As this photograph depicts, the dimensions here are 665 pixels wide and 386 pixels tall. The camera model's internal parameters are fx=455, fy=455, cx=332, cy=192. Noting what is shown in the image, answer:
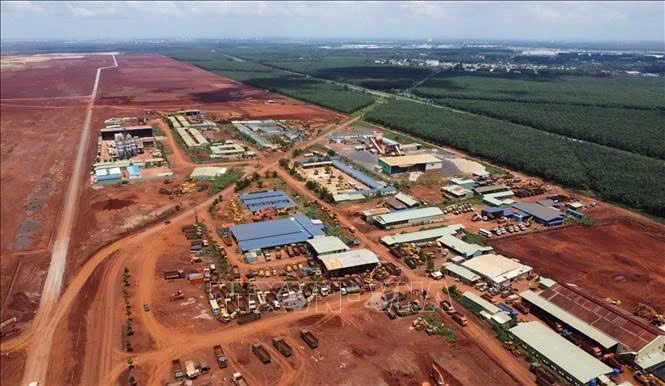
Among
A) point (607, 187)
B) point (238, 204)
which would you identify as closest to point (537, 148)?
point (607, 187)

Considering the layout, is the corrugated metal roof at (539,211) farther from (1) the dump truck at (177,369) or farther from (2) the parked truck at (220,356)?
(1) the dump truck at (177,369)

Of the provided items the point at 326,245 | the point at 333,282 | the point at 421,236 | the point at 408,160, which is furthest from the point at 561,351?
the point at 408,160

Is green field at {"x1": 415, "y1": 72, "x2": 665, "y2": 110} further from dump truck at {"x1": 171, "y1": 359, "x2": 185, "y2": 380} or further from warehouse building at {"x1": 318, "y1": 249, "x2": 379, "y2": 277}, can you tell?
dump truck at {"x1": 171, "y1": 359, "x2": 185, "y2": 380}

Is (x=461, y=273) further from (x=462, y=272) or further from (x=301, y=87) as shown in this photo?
(x=301, y=87)

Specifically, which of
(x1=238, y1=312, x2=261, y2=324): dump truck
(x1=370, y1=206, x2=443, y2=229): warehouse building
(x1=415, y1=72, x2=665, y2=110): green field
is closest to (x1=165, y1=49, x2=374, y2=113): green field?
(x1=415, y1=72, x2=665, y2=110): green field

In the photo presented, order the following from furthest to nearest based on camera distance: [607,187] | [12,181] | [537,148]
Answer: [537,148]
[12,181]
[607,187]

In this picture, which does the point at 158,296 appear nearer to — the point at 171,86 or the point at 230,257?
the point at 230,257
